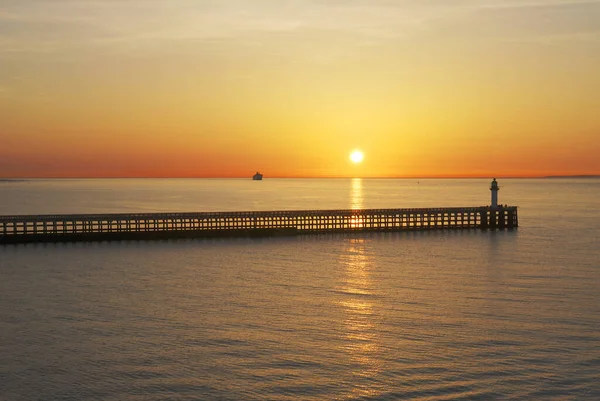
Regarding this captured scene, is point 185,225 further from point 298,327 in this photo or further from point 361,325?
point 361,325

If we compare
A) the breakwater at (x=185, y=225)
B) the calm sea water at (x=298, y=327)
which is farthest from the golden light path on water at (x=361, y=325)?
the breakwater at (x=185, y=225)

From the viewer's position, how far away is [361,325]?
970 inches

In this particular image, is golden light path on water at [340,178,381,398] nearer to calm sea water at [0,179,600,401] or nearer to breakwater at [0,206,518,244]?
calm sea water at [0,179,600,401]

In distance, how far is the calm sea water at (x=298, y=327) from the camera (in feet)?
59.6

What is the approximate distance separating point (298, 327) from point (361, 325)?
2.36 meters

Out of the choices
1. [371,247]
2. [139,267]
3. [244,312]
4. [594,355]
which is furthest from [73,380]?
[371,247]

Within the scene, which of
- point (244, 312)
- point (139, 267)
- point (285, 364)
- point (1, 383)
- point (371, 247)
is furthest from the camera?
point (371, 247)

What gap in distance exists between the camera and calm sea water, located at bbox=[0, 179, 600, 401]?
715 inches

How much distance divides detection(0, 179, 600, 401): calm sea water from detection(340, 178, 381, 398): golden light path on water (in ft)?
0.25

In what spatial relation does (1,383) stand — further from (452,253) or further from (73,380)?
(452,253)

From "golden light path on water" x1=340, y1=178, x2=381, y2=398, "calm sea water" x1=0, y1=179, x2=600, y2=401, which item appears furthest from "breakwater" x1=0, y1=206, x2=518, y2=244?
"golden light path on water" x1=340, y1=178, x2=381, y2=398

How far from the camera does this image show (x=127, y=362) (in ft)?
66.0

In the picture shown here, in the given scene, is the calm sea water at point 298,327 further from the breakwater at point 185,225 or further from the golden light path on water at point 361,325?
the breakwater at point 185,225

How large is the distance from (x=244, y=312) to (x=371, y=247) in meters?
25.6
